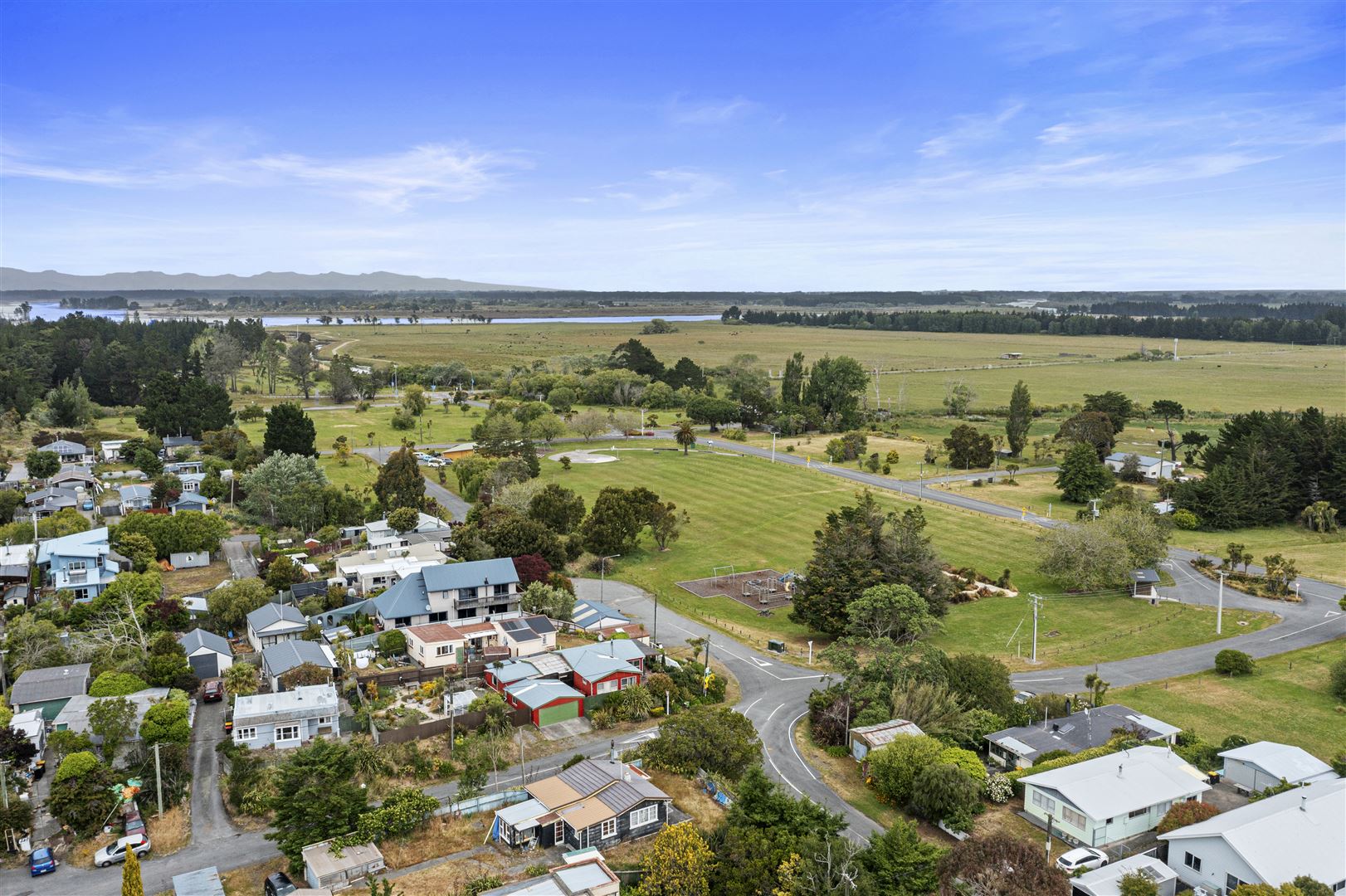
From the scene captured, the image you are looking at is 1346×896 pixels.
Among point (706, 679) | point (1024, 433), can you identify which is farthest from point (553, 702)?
point (1024, 433)

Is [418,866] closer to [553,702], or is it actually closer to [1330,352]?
[553,702]

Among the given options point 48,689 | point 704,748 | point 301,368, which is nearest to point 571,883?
point 704,748

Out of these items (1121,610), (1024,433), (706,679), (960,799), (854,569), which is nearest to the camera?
(960,799)

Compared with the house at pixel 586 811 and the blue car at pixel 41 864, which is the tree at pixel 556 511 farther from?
→ the blue car at pixel 41 864

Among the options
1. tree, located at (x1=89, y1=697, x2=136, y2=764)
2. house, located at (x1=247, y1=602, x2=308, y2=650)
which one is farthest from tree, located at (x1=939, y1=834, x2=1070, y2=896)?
house, located at (x1=247, y1=602, x2=308, y2=650)

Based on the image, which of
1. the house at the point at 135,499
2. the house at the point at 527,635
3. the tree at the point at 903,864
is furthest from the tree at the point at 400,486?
the tree at the point at 903,864

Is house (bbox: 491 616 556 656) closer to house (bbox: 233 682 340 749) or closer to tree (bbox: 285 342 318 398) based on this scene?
house (bbox: 233 682 340 749)

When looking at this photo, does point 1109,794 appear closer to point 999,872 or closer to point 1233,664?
point 999,872
